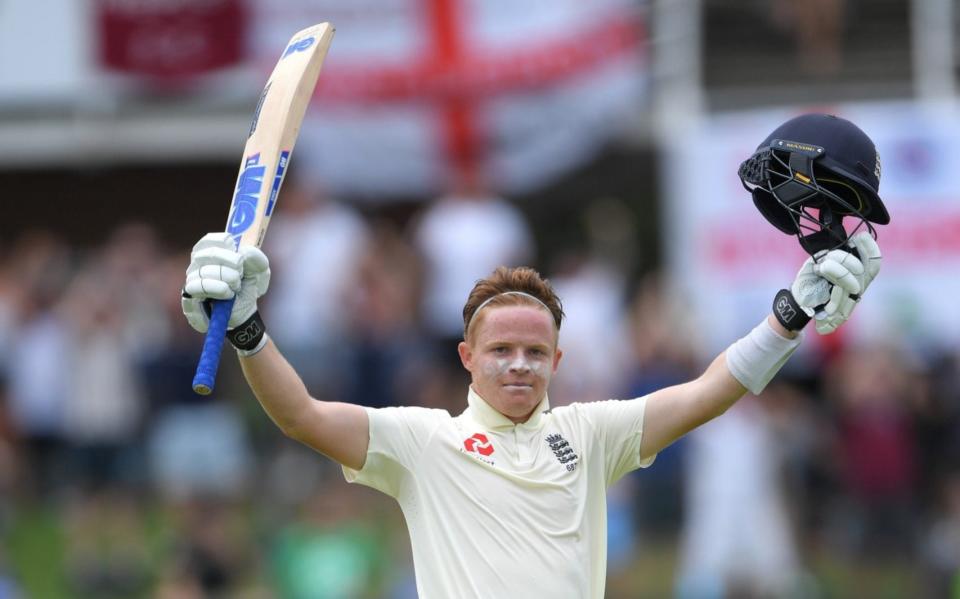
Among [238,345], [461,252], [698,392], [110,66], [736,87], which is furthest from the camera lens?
[736,87]

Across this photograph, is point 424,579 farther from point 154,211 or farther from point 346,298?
point 154,211

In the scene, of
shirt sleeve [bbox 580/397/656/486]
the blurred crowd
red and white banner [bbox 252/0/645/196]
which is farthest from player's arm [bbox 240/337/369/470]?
red and white banner [bbox 252/0/645/196]

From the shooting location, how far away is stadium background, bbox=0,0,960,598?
12695mm

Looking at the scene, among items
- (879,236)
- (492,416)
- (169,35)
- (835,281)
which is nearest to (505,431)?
(492,416)

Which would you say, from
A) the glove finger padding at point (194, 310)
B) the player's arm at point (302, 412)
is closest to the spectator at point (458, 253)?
the player's arm at point (302, 412)

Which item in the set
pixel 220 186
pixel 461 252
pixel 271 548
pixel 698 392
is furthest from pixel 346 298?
pixel 698 392

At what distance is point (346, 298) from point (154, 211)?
5394 millimetres

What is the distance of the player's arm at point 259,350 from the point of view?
5.47 meters

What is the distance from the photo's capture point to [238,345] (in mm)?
5531

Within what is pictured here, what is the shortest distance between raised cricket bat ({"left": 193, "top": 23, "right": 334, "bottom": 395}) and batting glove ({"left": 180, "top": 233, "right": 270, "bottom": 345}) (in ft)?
0.73

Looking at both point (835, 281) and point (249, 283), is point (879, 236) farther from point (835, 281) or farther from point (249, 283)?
point (249, 283)

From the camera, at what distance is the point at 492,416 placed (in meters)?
→ 5.84

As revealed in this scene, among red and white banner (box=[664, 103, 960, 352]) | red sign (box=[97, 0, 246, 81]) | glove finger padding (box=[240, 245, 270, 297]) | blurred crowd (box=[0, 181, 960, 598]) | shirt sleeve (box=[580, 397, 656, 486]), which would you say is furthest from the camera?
red sign (box=[97, 0, 246, 81])

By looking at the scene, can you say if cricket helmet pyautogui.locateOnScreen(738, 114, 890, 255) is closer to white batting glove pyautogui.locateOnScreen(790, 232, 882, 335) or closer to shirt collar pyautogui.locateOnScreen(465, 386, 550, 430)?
white batting glove pyautogui.locateOnScreen(790, 232, 882, 335)
